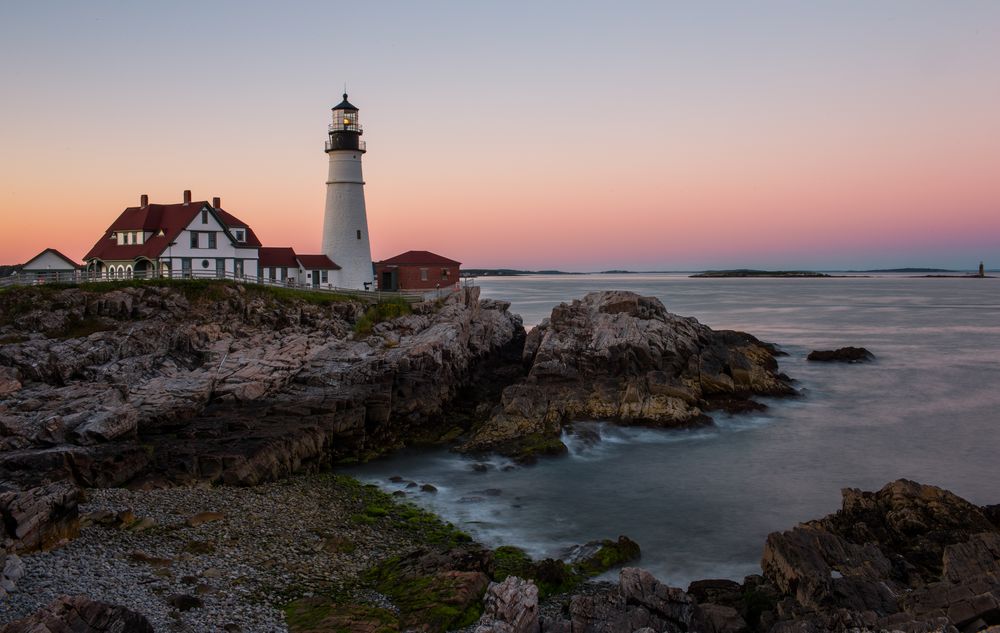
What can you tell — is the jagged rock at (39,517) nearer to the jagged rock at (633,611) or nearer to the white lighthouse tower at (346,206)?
the jagged rock at (633,611)

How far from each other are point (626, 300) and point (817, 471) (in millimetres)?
12088

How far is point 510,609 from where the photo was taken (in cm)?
951

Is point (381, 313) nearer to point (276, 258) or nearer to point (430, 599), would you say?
point (276, 258)

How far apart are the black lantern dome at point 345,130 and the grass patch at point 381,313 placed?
9156mm

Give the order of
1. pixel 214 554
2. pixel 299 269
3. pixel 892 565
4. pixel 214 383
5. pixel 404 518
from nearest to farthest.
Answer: pixel 892 565, pixel 214 554, pixel 404 518, pixel 214 383, pixel 299 269

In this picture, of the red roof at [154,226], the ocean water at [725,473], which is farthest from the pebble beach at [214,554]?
the red roof at [154,226]

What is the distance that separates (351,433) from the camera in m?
21.1

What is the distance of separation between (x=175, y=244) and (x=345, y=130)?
996 cm

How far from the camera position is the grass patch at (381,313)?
92.5 ft

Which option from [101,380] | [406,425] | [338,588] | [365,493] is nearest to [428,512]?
[365,493]

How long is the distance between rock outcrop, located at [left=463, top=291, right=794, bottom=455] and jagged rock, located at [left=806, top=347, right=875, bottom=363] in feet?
25.1

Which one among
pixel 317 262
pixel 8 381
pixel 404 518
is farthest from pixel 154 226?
pixel 404 518

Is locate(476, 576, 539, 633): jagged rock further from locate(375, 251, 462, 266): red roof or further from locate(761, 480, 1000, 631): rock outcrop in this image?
locate(375, 251, 462, 266): red roof

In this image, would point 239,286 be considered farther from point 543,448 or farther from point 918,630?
point 918,630
